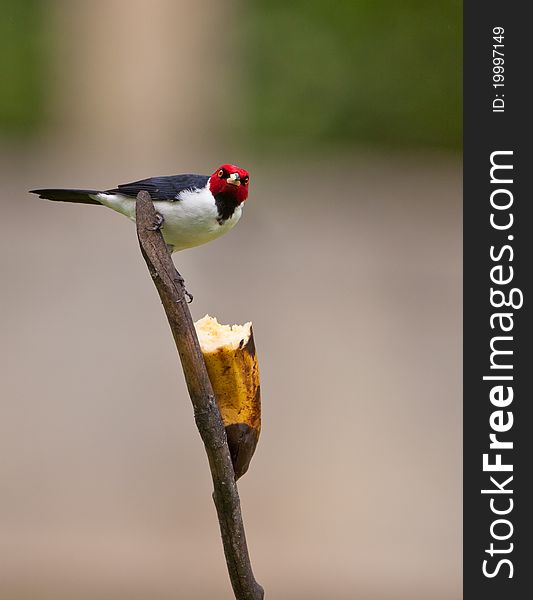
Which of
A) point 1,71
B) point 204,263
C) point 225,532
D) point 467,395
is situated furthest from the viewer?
point 1,71

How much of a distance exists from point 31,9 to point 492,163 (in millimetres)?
2130

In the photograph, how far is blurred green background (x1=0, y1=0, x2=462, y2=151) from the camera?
3.07 m

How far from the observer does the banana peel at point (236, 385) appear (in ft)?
3.06

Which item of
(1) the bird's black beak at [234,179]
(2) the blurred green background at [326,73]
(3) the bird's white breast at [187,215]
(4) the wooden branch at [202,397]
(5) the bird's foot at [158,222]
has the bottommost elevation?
(4) the wooden branch at [202,397]

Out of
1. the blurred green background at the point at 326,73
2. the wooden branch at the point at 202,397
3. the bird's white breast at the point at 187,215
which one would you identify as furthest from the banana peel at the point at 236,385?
the blurred green background at the point at 326,73

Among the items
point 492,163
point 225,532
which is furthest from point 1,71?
point 225,532

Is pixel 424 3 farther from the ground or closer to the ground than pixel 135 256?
farther from the ground

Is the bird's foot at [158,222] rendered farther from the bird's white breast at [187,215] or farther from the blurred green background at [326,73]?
the blurred green background at [326,73]

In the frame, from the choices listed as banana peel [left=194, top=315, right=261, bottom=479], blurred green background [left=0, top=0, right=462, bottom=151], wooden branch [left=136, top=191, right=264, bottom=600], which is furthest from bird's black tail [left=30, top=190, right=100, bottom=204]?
blurred green background [left=0, top=0, right=462, bottom=151]

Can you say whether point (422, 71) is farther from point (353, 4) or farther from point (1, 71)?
point (1, 71)

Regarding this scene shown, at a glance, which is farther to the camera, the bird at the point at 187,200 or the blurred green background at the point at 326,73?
the blurred green background at the point at 326,73

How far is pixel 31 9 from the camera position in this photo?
3.07m

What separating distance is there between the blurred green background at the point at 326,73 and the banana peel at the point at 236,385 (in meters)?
2.22

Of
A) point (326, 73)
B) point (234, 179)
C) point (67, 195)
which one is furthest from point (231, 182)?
point (326, 73)
